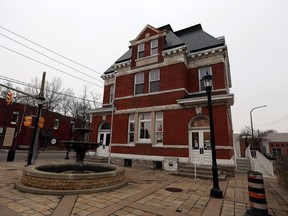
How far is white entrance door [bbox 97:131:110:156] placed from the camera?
17.0 metres

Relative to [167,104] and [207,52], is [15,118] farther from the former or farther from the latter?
[207,52]

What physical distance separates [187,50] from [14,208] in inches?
565

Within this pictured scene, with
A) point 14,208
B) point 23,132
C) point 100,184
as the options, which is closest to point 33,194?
point 14,208

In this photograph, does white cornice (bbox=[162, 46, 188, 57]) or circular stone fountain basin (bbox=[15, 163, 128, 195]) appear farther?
white cornice (bbox=[162, 46, 188, 57])

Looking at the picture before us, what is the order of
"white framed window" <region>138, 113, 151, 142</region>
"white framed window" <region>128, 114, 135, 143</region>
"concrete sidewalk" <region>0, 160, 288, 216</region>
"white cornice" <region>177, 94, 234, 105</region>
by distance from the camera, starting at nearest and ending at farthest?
"concrete sidewalk" <region>0, 160, 288, 216</region> → "white cornice" <region>177, 94, 234, 105</region> → "white framed window" <region>138, 113, 151, 142</region> → "white framed window" <region>128, 114, 135, 143</region>

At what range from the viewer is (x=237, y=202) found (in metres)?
5.79

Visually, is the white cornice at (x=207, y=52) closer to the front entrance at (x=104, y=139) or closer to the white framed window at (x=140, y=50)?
the white framed window at (x=140, y=50)

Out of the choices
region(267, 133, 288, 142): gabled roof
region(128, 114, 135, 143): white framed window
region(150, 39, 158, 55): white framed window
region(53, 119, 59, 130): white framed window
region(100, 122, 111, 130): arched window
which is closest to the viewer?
region(128, 114, 135, 143): white framed window

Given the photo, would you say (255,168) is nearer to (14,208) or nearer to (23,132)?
(14,208)

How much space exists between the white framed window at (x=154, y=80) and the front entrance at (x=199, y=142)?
15.0 ft

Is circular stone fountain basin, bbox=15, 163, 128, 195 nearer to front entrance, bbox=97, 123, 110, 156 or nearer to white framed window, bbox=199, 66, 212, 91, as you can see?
front entrance, bbox=97, 123, 110, 156

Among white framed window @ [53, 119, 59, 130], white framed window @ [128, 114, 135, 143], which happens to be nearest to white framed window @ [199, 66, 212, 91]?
white framed window @ [128, 114, 135, 143]

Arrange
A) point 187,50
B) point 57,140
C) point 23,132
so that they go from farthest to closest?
point 57,140 → point 23,132 → point 187,50

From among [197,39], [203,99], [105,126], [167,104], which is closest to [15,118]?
[105,126]
